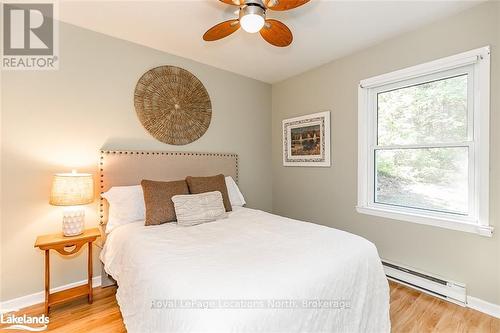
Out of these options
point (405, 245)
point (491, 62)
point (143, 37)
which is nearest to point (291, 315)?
point (405, 245)

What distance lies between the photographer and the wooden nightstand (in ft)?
6.16

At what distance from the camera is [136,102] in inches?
102

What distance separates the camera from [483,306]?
1.92 m

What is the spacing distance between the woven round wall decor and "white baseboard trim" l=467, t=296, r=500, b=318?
3105 millimetres

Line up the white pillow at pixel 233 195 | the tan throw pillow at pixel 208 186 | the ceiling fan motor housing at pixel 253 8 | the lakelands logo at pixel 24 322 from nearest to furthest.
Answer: the ceiling fan motor housing at pixel 253 8, the lakelands logo at pixel 24 322, the tan throw pillow at pixel 208 186, the white pillow at pixel 233 195

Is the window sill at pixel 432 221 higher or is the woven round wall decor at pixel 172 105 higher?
the woven round wall decor at pixel 172 105

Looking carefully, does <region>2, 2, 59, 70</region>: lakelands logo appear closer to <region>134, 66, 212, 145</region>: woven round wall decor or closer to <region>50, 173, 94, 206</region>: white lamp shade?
<region>134, 66, 212, 145</region>: woven round wall decor

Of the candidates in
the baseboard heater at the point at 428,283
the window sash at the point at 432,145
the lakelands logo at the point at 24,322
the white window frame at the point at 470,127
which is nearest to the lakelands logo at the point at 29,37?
the lakelands logo at the point at 24,322

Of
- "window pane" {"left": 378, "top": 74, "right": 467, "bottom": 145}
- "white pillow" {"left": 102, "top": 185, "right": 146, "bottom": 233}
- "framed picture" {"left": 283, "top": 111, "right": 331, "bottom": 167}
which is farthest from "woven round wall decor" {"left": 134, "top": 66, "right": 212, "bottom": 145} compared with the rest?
"window pane" {"left": 378, "top": 74, "right": 467, "bottom": 145}

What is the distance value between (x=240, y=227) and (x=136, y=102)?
5.77 feet

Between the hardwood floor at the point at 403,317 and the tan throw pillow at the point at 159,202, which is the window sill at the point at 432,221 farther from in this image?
the tan throw pillow at the point at 159,202

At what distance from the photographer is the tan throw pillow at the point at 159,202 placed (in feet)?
7.12

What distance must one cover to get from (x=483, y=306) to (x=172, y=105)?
3469 mm

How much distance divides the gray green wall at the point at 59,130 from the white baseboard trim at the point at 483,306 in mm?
3121
